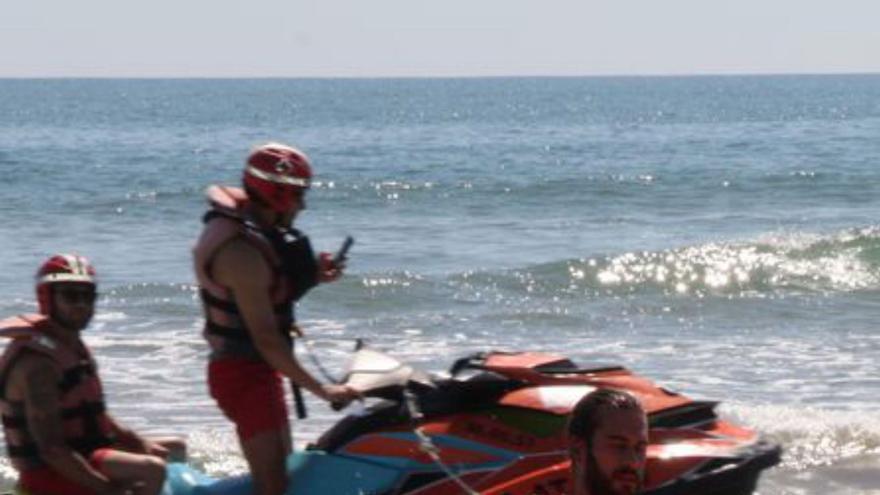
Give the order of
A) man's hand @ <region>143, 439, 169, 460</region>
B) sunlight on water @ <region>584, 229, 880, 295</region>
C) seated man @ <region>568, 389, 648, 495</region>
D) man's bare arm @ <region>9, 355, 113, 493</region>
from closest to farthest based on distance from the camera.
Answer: seated man @ <region>568, 389, 648, 495</region> < man's bare arm @ <region>9, 355, 113, 493</region> < man's hand @ <region>143, 439, 169, 460</region> < sunlight on water @ <region>584, 229, 880, 295</region>

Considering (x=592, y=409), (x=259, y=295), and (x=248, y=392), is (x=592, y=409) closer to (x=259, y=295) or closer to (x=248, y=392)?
(x=259, y=295)

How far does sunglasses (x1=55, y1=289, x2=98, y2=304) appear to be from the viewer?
18.3 ft

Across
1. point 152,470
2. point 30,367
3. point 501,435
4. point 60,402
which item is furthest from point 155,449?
point 501,435

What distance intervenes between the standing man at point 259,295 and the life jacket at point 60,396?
364 mm

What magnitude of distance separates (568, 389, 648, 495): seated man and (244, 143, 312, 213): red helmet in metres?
2.13

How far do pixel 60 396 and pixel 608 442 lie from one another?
242cm

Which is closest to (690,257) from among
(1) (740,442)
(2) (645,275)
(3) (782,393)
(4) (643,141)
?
(2) (645,275)

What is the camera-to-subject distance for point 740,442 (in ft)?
18.5

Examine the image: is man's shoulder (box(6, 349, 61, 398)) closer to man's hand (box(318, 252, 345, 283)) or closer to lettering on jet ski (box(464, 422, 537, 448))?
man's hand (box(318, 252, 345, 283))

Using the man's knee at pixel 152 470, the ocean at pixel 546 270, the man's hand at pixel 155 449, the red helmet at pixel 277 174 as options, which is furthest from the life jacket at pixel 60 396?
the ocean at pixel 546 270

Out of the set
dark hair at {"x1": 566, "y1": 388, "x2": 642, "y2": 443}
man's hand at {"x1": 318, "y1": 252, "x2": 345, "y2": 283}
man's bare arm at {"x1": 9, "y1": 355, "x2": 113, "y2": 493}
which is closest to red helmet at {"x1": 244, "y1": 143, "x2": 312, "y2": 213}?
man's hand at {"x1": 318, "y1": 252, "x2": 345, "y2": 283}

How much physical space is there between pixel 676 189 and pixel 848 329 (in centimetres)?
1565

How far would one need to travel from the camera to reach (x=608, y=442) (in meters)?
3.63

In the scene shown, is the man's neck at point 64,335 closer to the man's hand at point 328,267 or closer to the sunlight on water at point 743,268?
the man's hand at point 328,267
